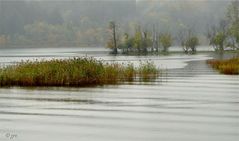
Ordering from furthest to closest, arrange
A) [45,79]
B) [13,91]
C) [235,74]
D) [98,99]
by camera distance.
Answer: [235,74], [45,79], [13,91], [98,99]

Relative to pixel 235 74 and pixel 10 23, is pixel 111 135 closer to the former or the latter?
pixel 235 74

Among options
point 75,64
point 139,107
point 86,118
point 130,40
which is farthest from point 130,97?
point 130,40

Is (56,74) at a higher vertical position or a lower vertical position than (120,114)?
higher

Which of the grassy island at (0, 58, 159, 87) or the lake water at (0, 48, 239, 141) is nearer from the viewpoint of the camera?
the lake water at (0, 48, 239, 141)

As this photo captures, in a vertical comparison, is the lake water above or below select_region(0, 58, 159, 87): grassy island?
below

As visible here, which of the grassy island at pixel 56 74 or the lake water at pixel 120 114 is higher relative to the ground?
the grassy island at pixel 56 74

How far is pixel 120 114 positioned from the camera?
1478cm

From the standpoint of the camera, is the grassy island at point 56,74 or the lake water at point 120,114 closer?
the lake water at point 120,114

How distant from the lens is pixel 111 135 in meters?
11.5

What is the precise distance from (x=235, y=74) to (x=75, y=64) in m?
12.2

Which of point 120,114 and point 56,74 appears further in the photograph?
point 56,74

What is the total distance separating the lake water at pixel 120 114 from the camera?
11.6 m

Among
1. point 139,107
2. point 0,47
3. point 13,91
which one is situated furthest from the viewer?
point 0,47

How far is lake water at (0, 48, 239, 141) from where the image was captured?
11578 mm
